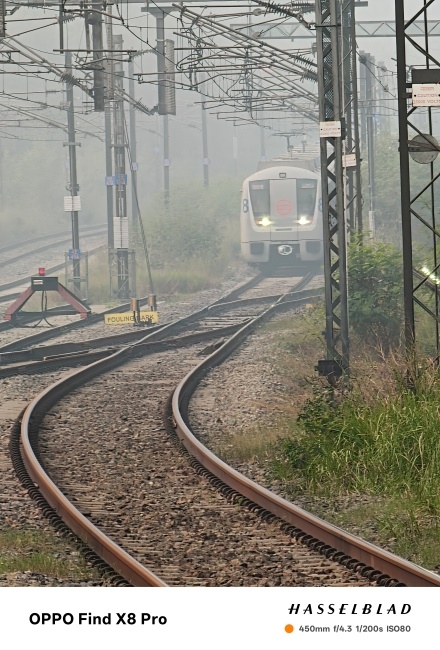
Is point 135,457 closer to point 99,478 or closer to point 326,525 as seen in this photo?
point 99,478

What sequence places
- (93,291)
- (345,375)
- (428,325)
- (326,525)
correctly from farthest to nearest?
(93,291)
(428,325)
(345,375)
(326,525)

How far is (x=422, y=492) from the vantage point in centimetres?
934

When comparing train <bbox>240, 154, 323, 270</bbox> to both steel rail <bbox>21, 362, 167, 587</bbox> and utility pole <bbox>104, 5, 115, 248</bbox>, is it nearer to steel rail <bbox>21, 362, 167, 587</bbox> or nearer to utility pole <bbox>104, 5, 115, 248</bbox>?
utility pole <bbox>104, 5, 115, 248</bbox>

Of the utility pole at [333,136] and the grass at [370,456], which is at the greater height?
the utility pole at [333,136]

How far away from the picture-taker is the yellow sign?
86.6ft

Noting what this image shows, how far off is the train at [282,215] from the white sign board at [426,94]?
84.6 ft

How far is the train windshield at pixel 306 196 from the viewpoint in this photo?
37.4m

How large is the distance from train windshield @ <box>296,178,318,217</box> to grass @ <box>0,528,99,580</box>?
2921 centimetres

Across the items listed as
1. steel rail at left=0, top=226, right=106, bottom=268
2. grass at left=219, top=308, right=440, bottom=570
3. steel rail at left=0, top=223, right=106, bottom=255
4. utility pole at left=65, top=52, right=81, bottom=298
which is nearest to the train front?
utility pole at left=65, top=52, right=81, bottom=298

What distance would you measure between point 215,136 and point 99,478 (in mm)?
96605

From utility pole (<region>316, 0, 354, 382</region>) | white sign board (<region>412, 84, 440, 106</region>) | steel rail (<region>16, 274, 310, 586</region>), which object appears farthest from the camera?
utility pole (<region>316, 0, 354, 382</region>)

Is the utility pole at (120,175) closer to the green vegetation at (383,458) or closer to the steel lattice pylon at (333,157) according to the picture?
the steel lattice pylon at (333,157)

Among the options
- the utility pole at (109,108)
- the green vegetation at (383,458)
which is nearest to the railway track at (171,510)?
the green vegetation at (383,458)

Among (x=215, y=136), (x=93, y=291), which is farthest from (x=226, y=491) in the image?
(x=215, y=136)
